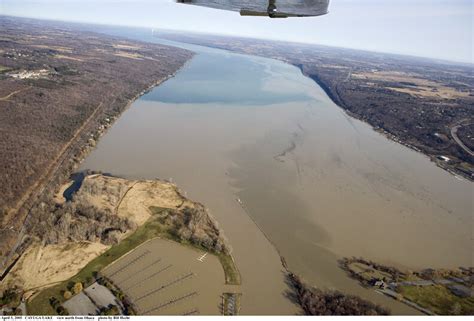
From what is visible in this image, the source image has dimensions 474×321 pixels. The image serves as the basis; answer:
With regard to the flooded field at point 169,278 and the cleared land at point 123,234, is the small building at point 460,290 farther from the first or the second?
the flooded field at point 169,278

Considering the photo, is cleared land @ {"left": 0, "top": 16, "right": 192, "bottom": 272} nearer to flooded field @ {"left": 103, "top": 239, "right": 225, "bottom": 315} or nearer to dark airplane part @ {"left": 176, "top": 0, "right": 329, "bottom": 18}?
flooded field @ {"left": 103, "top": 239, "right": 225, "bottom": 315}

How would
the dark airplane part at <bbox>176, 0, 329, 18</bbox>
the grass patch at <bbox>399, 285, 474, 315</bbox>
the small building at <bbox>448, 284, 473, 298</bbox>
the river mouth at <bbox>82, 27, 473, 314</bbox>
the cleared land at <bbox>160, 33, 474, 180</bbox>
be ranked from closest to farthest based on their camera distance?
the dark airplane part at <bbox>176, 0, 329, 18</bbox>
the grass patch at <bbox>399, 285, 474, 315</bbox>
the small building at <bbox>448, 284, 473, 298</bbox>
the river mouth at <bbox>82, 27, 473, 314</bbox>
the cleared land at <bbox>160, 33, 474, 180</bbox>

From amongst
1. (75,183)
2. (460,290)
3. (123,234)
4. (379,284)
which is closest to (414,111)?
(460,290)

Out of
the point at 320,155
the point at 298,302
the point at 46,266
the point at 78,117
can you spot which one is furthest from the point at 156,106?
the point at 298,302

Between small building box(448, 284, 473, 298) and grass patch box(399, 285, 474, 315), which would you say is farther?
small building box(448, 284, 473, 298)

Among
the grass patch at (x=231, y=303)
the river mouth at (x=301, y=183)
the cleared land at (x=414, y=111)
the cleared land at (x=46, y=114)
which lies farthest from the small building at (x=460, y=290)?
the cleared land at (x=46, y=114)

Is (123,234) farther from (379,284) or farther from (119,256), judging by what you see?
(379,284)

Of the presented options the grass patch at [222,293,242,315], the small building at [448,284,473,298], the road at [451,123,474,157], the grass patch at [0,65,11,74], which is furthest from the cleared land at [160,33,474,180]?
the grass patch at [0,65,11,74]

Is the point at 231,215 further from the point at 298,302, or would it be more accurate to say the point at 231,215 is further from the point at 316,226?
the point at 298,302
